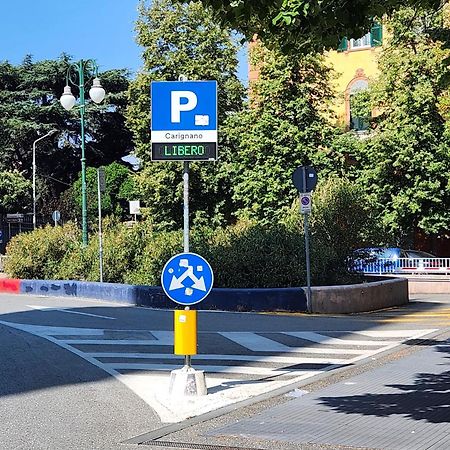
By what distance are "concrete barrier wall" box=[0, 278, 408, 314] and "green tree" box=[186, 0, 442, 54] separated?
1036 centimetres

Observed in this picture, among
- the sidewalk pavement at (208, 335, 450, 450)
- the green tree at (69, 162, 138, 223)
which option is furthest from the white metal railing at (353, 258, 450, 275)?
the green tree at (69, 162, 138, 223)

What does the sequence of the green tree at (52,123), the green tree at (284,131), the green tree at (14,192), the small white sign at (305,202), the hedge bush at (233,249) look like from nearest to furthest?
the small white sign at (305,202)
the hedge bush at (233,249)
the green tree at (284,131)
the green tree at (14,192)
the green tree at (52,123)

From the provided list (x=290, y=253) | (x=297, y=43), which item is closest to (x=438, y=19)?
(x=290, y=253)

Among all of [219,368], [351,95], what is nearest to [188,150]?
[219,368]

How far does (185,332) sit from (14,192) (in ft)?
175

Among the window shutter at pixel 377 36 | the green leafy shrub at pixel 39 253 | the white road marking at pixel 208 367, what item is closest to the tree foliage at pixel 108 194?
the window shutter at pixel 377 36

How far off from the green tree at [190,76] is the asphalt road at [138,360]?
67.8 feet

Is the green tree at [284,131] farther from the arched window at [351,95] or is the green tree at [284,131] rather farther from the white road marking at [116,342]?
the white road marking at [116,342]

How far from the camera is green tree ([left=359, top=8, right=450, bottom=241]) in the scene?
33.9 meters

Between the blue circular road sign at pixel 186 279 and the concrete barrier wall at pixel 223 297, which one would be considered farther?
the concrete barrier wall at pixel 223 297

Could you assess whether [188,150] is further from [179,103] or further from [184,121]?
[179,103]

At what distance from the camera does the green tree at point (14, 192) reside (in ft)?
194

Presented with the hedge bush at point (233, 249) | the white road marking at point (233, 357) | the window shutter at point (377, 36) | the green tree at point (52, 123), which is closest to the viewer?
the white road marking at point (233, 357)

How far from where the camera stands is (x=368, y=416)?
7.67 metres
